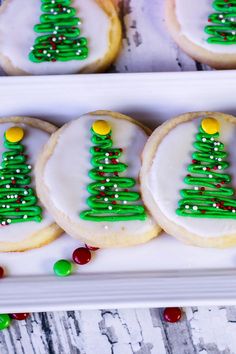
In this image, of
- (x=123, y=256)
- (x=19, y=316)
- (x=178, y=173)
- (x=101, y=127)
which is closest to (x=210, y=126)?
(x=178, y=173)

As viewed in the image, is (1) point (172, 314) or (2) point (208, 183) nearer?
(2) point (208, 183)

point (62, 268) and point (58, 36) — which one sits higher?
point (58, 36)

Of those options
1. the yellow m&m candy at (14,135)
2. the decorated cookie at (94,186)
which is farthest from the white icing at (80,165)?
the yellow m&m candy at (14,135)

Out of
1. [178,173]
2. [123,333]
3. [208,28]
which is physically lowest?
[123,333]

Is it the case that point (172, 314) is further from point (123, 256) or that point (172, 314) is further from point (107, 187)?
point (107, 187)

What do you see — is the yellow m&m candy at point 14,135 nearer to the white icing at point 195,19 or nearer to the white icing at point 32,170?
the white icing at point 32,170

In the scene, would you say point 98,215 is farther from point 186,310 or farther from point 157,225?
point 186,310
